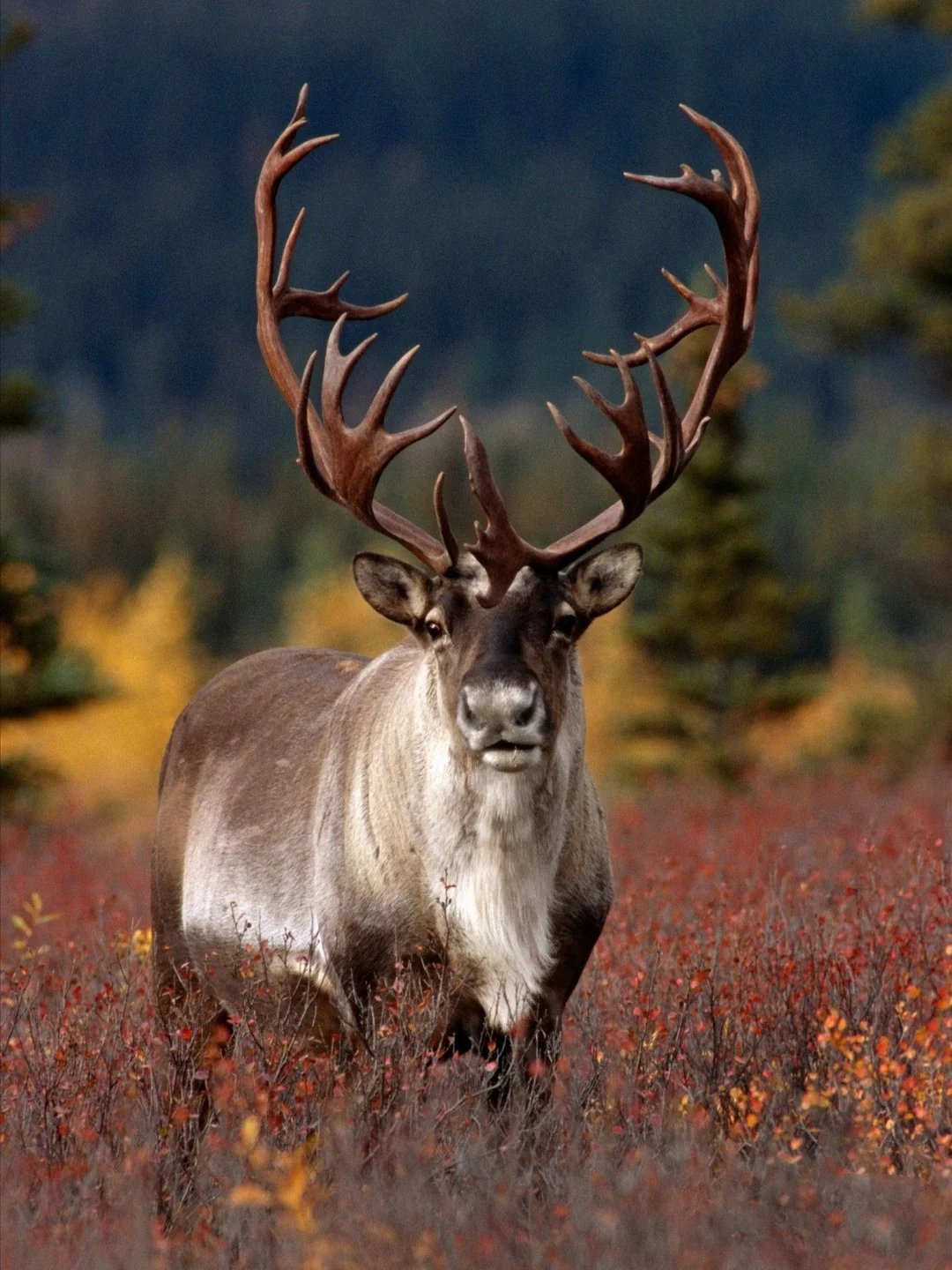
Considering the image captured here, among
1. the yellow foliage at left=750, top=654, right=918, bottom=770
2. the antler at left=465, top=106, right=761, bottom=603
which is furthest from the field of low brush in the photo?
the yellow foliage at left=750, top=654, right=918, bottom=770

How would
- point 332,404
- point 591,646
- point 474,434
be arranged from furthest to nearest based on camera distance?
point 591,646
point 332,404
point 474,434

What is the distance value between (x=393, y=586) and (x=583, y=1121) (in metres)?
1.71

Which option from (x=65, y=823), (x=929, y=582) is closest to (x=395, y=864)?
(x=65, y=823)

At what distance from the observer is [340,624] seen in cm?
5225

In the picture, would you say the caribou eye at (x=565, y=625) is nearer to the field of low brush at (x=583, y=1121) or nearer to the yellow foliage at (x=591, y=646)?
the field of low brush at (x=583, y=1121)

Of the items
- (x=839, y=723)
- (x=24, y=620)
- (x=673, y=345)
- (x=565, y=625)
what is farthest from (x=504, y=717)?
(x=839, y=723)

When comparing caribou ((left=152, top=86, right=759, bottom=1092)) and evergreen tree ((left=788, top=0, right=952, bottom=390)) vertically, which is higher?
evergreen tree ((left=788, top=0, right=952, bottom=390))

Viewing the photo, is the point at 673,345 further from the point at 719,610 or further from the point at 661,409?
the point at 719,610

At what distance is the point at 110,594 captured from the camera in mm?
60594

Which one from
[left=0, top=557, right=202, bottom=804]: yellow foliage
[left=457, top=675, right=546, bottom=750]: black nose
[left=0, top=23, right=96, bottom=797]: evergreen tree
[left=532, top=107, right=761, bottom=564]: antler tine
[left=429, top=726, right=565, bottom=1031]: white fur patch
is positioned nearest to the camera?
[left=457, top=675, right=546, bottom=750]: black nose

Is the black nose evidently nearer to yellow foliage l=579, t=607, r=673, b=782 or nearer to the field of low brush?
the field of low brush

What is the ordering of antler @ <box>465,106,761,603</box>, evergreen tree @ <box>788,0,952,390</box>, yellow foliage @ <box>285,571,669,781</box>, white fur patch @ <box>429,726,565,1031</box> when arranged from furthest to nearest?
1. yellow foliage @ <box>285,571,669,781</box>
2. evergreen tree @ <box>788,0,952,390</box>
3. antler @ <box>465,106,761,603</box>
4. white fur patch @ <box>429,726,565,1031</box>

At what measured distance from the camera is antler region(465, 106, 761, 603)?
522 centimetres

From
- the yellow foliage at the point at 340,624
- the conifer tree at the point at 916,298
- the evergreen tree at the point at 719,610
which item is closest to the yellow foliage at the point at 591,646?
the yellow foliage at the point at 340,624
